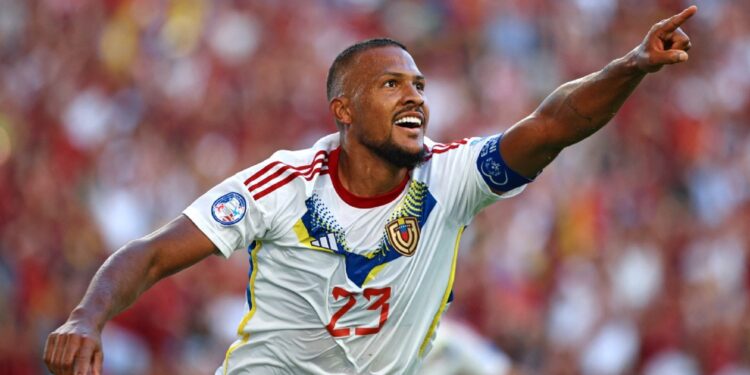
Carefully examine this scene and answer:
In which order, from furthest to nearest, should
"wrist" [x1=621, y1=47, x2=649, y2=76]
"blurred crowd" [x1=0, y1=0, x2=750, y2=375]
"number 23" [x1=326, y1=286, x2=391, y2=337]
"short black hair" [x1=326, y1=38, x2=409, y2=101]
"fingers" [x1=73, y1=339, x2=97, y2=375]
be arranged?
"blurred crowd" [x1=0, y1=0, x2=750, y2=375] < "short black hair" [x1=326, y1=38, x2=409, y2=101] < "number 23" [x1=326, y1=286, x2=391, y2=337] < "wrist" [x1=621, y1=47, x2=649, y2=76] < "fingers" [x1=73, y1=339, x2=97, y2=375]

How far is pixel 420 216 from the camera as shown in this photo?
5.92 m

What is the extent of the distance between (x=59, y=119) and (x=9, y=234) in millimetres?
1838

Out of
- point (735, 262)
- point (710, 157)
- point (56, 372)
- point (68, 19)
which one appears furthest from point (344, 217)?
point (68, 19)

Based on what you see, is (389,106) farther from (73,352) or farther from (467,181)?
(73,352)

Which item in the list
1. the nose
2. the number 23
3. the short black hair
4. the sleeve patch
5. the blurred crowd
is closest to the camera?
the sleeve patch

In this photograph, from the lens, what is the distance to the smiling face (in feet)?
19.4

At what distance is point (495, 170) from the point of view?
5734 millimetres

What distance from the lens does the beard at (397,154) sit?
5879mm

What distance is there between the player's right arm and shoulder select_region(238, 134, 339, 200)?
32 cm

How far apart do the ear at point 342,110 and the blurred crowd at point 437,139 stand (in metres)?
4.45

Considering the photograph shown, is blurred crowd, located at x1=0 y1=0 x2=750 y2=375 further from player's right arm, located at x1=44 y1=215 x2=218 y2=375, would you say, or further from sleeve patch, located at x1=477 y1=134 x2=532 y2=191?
player's right arm, located at x1=44 y1=215 x2=218 y2=375

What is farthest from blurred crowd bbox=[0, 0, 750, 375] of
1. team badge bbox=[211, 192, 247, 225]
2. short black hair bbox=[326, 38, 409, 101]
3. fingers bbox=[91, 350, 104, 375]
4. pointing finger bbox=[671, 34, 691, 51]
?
fingers bbox=[91, 350, 104, 375]

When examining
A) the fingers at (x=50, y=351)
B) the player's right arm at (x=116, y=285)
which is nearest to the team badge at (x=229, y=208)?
the player's right arm at (x=116, y=285)

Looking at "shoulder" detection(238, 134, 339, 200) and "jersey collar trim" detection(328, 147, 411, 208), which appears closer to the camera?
"shoulder" detection(238, 134, 339, 200)
